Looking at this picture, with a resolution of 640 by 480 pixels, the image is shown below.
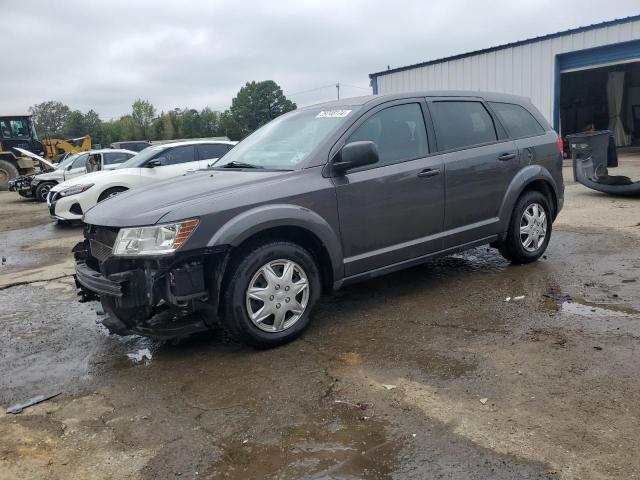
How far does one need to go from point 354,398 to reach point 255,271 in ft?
3.72

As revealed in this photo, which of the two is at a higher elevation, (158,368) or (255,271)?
(255,271)

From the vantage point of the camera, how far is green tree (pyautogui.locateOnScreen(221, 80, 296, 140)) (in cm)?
8619

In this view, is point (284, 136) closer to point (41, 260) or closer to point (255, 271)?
point (255, 271)

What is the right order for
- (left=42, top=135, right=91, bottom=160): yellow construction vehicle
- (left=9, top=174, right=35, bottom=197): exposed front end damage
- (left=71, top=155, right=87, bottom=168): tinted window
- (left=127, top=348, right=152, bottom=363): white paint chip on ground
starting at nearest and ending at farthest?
(left=127, top=348, right=152, bottom=363): white paint chip on ground < (left=71, top=155, right=87, bottom=168): tinted window < (left=9, top=174, right=35, bottom=197): exposed front end damage < (left=42, top=135, right=91, bottom=160): yellow construction vehicle

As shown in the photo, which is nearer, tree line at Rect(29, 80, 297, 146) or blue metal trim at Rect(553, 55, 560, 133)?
blue metal trim at Rect(553, 55, 560, 133)

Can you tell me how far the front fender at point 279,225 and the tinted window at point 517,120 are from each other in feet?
8.46

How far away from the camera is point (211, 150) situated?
38.5 feet

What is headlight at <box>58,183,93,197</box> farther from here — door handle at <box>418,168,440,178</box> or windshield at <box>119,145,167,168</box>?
door handle at <box>418,168,440,178</box>

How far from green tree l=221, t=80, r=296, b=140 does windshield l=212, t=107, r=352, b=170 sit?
269ft

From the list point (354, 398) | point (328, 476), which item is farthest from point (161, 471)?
point (354, 398)

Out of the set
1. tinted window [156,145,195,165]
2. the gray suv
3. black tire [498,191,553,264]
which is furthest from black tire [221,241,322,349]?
tinted window [156,145,195,165]

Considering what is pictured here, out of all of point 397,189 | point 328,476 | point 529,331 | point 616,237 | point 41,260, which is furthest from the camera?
point 41,260

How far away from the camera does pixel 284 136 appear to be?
16.3 feet

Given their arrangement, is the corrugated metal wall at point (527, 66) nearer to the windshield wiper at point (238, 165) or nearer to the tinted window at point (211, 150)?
the tinted window at point (211, 150)
